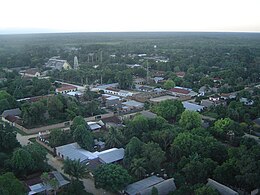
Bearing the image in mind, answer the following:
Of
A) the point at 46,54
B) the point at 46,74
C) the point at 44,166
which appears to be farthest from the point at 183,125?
the point at 46,54

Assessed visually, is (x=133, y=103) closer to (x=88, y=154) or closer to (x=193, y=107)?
(x=193, y=107)

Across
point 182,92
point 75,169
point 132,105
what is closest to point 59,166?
point 75,169

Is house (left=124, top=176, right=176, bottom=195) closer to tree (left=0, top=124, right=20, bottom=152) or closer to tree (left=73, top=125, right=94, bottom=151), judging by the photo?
tree (left=73, top=125, right=94, bottom=151)

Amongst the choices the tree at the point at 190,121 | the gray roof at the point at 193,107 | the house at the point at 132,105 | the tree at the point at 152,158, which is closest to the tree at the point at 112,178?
the tree at the point at 152,158

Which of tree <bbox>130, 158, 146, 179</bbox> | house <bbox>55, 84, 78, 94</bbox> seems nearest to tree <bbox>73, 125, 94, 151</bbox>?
tree <bbox>130, 158, 146, 179</bbox>

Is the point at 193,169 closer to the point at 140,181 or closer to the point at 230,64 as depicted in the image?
the point at 140,181

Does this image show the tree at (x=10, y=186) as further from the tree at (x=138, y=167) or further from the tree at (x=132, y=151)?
the tree at (x=132, y=151)
